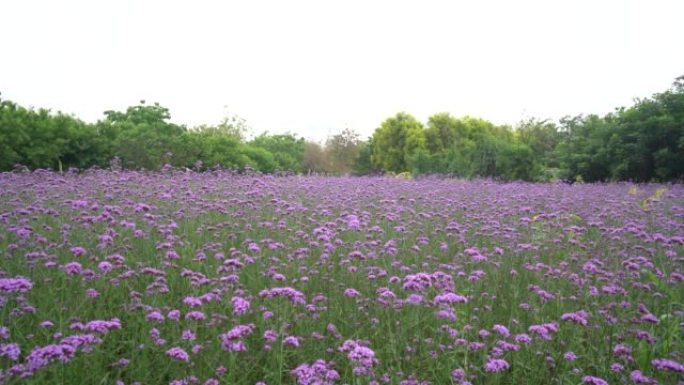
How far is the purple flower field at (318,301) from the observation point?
3.26m

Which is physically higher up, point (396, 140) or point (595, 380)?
point (396, 140)

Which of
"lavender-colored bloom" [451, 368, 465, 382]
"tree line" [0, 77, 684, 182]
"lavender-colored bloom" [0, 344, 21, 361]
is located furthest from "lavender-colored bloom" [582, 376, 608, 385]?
"tree line" [0, 77, 684, 182]

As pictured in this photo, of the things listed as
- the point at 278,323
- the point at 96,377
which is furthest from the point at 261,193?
the point at 96,377

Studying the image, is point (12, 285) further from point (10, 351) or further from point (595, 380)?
point (595, 380)

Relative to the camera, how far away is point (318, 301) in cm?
446

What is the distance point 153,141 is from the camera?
18.3m

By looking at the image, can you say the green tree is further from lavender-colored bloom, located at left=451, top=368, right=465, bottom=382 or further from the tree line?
lavender-colored bloom, located at left=451, top=368, right=465, bottom=382

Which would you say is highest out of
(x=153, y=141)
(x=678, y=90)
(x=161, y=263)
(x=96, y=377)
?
(x=678, y=90)

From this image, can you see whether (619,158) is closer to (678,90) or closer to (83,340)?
(678,90)

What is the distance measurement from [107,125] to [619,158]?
55.3 ft

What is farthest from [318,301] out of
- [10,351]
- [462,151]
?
[462,151]

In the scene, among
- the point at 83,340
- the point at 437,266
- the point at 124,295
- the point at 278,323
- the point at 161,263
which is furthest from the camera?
the point at 437,266

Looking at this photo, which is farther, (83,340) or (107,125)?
(107,125)

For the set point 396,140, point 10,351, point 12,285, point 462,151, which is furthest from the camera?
point 396,140
